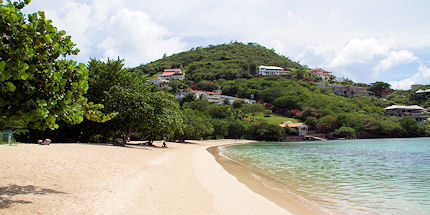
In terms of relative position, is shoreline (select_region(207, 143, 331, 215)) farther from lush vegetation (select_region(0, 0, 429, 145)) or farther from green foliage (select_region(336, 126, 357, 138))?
green foliage (select_region(336, 126, 357, 138))

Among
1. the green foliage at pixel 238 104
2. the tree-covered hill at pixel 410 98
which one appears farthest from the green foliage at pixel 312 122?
the tree-covered hill at pixel 410 98

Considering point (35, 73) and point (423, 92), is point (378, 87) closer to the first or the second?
point (423, 92)

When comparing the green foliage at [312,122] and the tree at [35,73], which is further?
the green foliage at [312,122]

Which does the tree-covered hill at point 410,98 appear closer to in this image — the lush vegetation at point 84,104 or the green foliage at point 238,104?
the lush vegetation at point 84,104

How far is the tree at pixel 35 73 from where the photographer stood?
6.43 m

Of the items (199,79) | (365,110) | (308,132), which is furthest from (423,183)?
(199,79)

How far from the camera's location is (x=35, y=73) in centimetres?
744

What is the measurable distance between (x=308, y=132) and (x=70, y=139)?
94.0 m

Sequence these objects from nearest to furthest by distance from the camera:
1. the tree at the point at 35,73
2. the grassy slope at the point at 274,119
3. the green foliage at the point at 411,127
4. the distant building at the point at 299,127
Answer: the tree at the point at 35,73 → the green foliage at the point at 411,127 → the distant building at the point at 299,127 → the grassy slope at the point at 274,119

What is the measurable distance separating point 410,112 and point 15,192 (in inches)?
5907

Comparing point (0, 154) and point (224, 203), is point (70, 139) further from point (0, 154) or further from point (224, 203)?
point (224, 203)

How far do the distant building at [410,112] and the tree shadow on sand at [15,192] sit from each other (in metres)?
142

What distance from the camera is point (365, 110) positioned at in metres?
132

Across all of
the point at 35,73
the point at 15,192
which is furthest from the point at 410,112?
the point at 35,73
